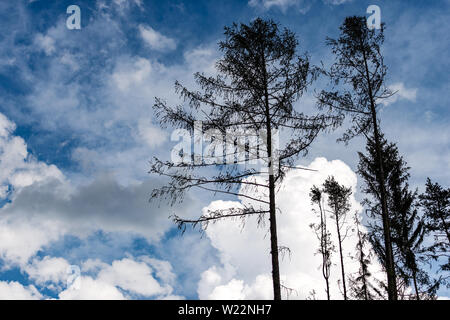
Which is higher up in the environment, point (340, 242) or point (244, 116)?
point (244, 116)

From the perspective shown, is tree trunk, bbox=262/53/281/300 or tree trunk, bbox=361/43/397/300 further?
tree trunk, bbox=361/43/397/300

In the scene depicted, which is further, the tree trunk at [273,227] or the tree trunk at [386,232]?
the tree trunk at [386,232]

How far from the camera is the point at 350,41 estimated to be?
10.8m

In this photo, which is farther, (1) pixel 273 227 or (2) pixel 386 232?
(2) pixel 386 232
